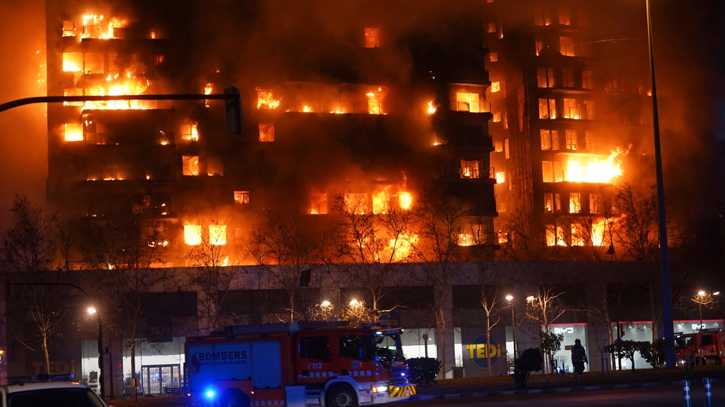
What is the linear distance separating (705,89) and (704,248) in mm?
31678

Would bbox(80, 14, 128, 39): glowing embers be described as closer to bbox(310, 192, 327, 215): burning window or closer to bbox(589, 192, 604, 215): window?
bbox(310, 192, 327, 215): burning window

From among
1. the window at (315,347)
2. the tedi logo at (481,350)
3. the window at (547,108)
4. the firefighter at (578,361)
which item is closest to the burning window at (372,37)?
the window at (547,108)

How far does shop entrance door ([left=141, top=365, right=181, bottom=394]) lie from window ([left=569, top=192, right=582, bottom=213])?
38.5 metres

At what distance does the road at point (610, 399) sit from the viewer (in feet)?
62.8

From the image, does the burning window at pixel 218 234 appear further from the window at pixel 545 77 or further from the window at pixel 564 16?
the window at pixel 564 16

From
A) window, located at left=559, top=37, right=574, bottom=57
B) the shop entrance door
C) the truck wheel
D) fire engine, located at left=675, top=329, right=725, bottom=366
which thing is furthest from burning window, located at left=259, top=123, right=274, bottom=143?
the truck wheel

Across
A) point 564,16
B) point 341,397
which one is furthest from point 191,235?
point 564,16

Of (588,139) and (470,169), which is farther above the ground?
(588,139)

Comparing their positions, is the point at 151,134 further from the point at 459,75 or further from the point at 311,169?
the point at 459,75

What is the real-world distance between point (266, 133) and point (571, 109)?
2845 cm

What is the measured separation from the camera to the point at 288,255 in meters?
48.2

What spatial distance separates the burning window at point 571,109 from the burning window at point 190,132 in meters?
32.6

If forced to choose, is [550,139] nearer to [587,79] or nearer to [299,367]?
[587,79]

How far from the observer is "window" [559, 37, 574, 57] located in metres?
72.2
